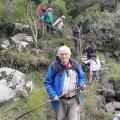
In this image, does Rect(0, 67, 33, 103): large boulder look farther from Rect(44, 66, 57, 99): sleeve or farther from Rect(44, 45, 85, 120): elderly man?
Rect(44, 66, 57, 99): sleeve

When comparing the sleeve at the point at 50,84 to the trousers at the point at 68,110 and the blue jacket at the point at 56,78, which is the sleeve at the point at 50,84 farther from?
the trousers at the point at 68,110

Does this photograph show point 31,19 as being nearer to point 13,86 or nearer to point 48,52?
point 48,52

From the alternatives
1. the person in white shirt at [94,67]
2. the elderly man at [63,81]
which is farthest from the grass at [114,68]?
the elderly man at [63,81]

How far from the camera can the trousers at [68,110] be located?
27.8 ft

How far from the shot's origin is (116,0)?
A: 22438 millimetres

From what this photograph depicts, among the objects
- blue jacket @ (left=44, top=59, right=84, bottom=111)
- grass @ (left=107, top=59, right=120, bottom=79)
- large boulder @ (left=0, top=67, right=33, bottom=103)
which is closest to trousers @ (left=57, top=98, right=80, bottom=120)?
blue jacket @ (left=44, top=59, right=84, bottom=111)

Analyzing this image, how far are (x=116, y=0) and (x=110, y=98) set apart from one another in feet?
28.6

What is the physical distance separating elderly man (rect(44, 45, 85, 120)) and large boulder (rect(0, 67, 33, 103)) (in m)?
3.00

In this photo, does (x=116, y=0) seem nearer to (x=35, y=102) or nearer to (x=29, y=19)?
(x=29, y=19)

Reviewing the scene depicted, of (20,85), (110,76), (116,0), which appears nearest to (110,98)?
(110,76)

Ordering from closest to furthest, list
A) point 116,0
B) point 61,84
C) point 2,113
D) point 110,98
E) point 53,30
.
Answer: point 61,84
point 2,113
point 110,98
point 53,30
point 116,0

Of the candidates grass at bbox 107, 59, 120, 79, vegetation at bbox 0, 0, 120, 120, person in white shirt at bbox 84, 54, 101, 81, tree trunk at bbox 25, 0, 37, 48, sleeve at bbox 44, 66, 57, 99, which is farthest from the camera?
tree trunk at bbox 25, 0, 37, 48

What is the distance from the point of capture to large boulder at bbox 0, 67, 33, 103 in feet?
37.0

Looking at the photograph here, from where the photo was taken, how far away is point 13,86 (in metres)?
11.5
